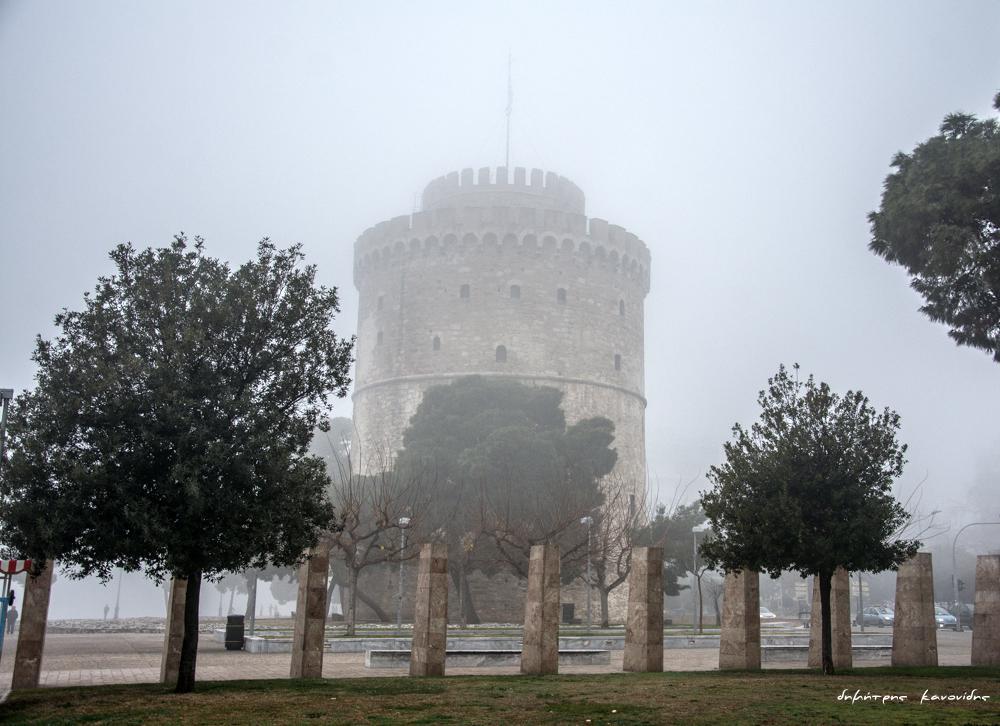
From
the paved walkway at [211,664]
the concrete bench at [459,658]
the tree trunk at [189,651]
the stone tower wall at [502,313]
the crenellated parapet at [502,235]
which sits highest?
the crenellated parapet at [502,235]

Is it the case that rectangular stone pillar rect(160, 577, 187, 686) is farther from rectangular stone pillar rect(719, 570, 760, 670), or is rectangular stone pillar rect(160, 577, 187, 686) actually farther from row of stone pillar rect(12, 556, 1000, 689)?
rectangular stone pillar rect(719, 570, 760, 670)

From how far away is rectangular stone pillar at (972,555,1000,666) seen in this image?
692 inches

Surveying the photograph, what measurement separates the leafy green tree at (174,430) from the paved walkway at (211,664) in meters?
3.10

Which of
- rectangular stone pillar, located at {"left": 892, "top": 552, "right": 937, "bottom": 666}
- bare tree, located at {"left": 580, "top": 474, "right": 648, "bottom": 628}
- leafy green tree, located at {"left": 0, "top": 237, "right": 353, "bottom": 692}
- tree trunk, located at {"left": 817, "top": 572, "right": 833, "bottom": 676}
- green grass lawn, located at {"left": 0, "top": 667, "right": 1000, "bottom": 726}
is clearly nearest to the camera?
green grass lawn, located at {"left": 0, "top": 667, "right": 1000, "bottom": 726}

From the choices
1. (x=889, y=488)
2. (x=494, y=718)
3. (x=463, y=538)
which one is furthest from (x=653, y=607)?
(x=463, y=538)

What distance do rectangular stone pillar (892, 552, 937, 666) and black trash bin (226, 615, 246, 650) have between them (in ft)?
43.7

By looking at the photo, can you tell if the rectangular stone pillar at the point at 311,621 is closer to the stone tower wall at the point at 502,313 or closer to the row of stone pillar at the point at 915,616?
the row of stone pillar at the point at 915,616

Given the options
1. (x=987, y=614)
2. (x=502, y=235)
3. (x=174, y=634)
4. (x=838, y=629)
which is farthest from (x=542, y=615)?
(x=502, y=235)

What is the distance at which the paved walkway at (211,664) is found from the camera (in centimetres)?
1548

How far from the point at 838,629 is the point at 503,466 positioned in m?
21.6

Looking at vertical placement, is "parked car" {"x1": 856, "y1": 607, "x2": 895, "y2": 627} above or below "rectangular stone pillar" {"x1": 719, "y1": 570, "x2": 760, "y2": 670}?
below

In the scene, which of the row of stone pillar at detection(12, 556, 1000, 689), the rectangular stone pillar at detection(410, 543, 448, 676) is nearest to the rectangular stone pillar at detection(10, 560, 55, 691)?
the row of stone pillar at detection(12, 556, 1000, 689)

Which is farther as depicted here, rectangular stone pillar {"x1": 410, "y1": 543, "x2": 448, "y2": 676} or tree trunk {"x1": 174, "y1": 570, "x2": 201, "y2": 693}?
rectangular stone pillar {"x1": 410, "y1": 543, "x2": 448, "y2": 676}

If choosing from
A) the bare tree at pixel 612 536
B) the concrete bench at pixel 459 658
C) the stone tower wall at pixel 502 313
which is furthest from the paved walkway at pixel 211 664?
the stone tower wall at pixel 502 313
